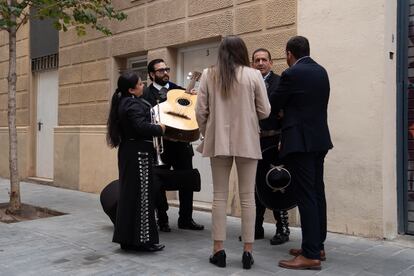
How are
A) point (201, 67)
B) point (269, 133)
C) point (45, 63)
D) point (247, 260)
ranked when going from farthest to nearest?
point (45, 63), point (201, 67), point (269, 133), point (247, 260)

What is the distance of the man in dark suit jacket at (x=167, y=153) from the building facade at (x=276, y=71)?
1005 mm

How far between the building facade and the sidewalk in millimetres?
554

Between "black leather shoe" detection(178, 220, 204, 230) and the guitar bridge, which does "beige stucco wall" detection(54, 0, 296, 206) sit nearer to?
"black leather shoe" detection(178, 220, 204, 230)

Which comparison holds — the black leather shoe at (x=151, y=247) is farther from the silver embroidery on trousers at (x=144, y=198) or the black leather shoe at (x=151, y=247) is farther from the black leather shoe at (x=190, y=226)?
the black leather shoe at (x=190, y=226)

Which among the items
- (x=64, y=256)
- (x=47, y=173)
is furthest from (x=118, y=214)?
(x=47, y=173)

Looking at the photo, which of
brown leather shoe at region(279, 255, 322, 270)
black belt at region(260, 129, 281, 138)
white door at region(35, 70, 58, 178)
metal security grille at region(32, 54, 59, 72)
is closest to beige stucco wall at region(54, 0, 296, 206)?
metal security grille at region(32, 54, 59, 72)

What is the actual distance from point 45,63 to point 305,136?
805 cm

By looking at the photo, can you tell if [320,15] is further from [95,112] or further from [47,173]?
[47,173]

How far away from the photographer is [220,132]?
4086 millimetres

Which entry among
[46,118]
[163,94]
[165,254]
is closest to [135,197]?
[165,254]

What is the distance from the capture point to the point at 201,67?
750 centimetres

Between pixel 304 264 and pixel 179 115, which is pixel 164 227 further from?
pixel 304 264

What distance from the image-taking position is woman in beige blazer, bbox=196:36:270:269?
4.07m

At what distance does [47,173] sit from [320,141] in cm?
800
